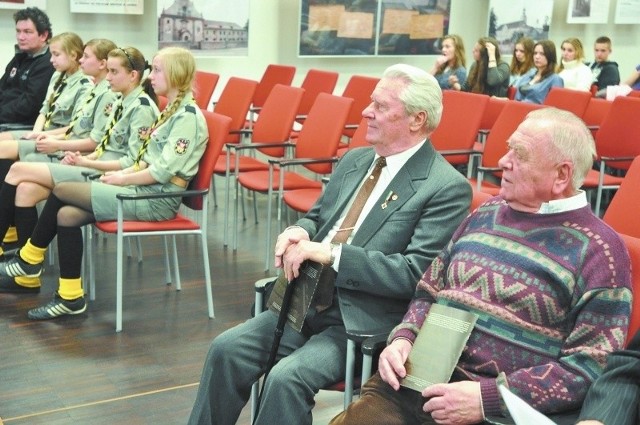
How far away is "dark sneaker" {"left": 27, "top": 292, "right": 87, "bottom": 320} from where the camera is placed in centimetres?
389

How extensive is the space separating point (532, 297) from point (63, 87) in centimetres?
416

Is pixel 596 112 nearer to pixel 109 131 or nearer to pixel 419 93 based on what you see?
pixel 109 131

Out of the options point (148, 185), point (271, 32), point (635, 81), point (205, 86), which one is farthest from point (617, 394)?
point (271, 32)

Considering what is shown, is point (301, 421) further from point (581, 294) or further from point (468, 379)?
point (581, 294)

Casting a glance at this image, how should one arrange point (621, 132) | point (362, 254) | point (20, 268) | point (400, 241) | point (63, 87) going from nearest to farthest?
point (362, 254) < point (400, 241) < point (20, 268) < point (621, 132) < point (63, 87)

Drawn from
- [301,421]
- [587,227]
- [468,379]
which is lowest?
[301,421]

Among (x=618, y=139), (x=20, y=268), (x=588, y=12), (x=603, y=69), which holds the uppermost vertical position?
(x=588, y=12)

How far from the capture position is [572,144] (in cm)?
201

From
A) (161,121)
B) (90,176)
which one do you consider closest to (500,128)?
(161,121)

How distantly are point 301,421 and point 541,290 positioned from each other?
2.35ft

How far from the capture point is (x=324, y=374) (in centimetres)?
230

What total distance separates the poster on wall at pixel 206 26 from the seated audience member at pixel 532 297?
659cm

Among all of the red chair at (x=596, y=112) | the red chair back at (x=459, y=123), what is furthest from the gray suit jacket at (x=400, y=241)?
the red chair at (x=596, y=112)

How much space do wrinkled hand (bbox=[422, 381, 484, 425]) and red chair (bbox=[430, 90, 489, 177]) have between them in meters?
2.97
